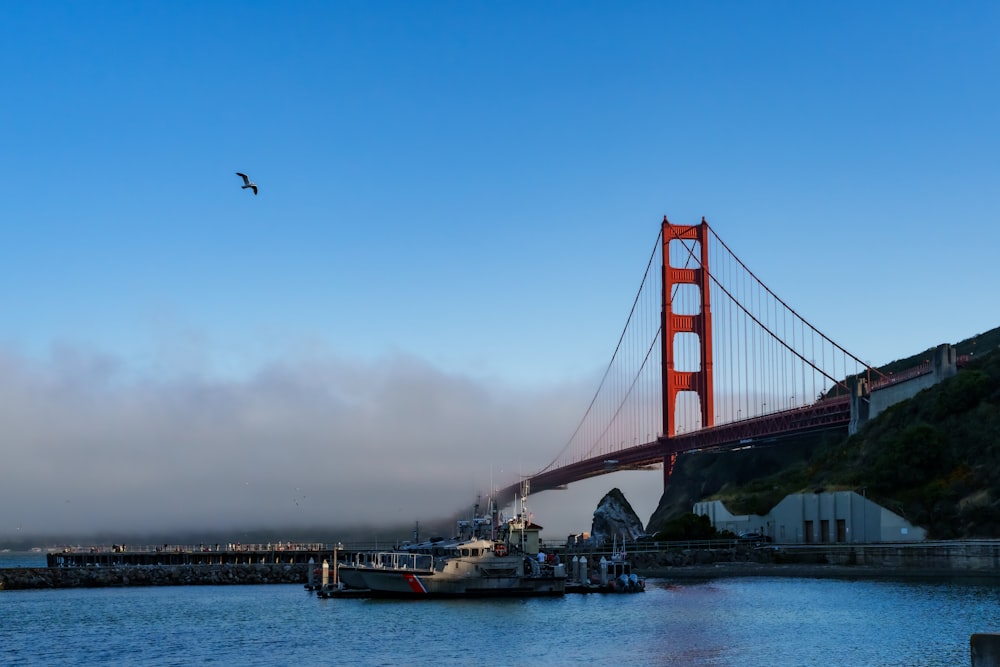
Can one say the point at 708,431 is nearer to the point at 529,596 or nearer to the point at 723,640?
the point at 529,596

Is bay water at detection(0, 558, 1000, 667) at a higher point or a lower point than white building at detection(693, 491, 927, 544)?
lower

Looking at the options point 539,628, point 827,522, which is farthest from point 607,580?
point 827,522

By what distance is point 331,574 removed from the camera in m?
89.2

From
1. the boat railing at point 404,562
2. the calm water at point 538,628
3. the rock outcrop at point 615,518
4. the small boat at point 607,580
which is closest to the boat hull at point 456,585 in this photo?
the boat railing at point 404,562

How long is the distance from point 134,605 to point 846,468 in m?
63.9

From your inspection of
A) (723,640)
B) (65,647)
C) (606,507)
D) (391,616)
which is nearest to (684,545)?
(606,507)

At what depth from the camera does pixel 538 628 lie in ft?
163

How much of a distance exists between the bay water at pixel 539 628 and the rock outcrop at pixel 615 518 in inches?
1853

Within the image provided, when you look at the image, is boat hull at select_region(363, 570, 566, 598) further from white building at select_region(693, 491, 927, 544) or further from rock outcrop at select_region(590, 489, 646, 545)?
rock outcrop at select_region(590, 489, 646, 545)

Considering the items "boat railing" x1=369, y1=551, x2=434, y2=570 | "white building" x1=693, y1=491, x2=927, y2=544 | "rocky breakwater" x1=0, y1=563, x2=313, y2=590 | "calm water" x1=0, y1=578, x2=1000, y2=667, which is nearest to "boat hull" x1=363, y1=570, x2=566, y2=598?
"boat railing" x1=369, y1=551, x2=434, y2=570

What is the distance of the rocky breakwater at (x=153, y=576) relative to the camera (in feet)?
295

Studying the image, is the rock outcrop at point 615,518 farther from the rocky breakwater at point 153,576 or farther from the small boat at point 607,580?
the small boat at point 607,580

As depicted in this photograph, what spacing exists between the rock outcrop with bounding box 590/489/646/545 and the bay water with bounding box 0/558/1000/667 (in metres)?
47.1

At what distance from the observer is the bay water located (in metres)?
39.7
